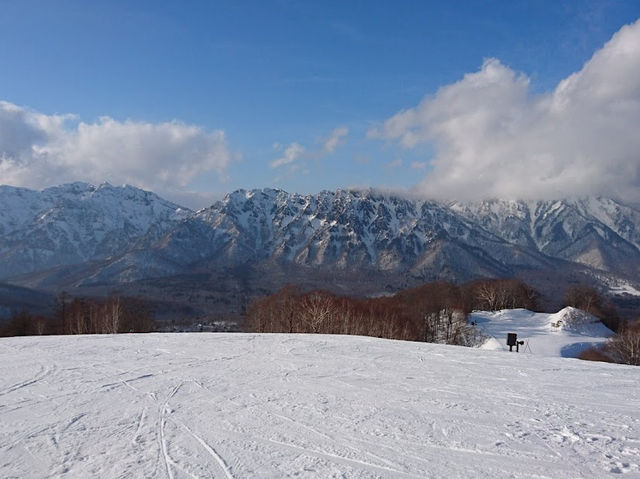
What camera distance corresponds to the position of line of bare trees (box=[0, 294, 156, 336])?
2363 inches

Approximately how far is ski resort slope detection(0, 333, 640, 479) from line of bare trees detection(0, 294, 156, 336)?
134ft

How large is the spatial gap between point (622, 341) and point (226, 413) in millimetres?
64889

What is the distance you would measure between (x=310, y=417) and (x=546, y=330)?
240 feet

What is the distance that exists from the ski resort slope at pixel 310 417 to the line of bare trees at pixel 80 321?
134ft

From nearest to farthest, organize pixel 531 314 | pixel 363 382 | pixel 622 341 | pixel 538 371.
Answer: pixel 363 382 < pixel 538 371 < pixel 622 341 < pixel 531 314

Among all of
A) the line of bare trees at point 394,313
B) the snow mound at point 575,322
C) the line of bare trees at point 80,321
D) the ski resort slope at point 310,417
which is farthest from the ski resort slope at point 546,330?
the line of bare trees at point 80,321

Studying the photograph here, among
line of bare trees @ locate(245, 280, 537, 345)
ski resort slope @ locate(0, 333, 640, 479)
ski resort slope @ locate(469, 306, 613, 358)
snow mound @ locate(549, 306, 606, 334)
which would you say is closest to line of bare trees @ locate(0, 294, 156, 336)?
line of bare trees @ locate(245, 280, 537, 345)

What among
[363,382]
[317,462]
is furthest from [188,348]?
[317,462]

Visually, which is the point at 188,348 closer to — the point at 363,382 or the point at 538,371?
the point at 363,382

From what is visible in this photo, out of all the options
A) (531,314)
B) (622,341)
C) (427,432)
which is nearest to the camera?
(427,432)

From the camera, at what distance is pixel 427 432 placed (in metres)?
11.6

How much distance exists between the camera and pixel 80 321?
6081 centimetres

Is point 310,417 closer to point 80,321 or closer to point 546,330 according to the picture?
point 80,321

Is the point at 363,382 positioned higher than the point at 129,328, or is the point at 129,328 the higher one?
the point at 363,382
